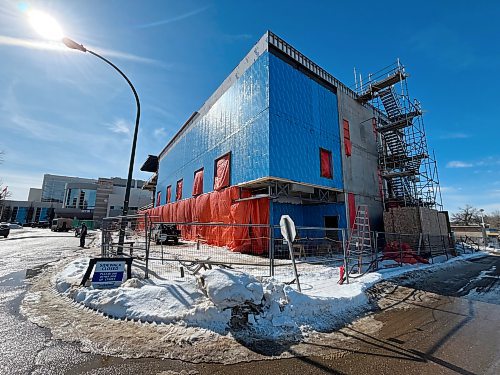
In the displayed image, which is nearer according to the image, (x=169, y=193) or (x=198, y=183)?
(x=198, y=183)

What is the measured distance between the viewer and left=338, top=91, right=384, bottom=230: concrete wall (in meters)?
19.6

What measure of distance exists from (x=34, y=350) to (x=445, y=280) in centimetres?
1229

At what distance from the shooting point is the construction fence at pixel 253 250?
7504 millimetres

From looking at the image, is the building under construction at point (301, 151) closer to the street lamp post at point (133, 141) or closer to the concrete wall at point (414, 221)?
the concrete wall at point (414, 221)

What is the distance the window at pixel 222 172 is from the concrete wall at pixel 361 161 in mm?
9256

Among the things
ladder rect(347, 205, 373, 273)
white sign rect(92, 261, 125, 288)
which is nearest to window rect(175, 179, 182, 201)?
ladder rect(347, 205, 373, 273)

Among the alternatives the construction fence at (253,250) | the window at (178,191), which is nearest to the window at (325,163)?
the construction fence at (253,250)

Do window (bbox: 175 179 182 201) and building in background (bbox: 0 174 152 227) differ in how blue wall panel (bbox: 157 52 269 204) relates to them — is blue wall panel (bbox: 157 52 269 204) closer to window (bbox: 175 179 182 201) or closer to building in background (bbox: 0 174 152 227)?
window (bbox: 175 179 182 201)

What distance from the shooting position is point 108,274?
20.4 ft

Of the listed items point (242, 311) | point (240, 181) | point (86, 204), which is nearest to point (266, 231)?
point (240, 181)

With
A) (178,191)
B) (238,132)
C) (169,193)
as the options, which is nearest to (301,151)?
(238,132)

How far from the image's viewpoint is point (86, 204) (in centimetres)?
7019

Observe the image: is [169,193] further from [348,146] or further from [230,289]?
[230,289]

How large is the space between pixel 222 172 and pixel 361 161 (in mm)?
12304
